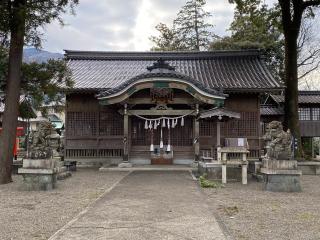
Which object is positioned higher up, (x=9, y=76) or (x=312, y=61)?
(x=312, y=61)

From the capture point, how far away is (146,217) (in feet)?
23.6

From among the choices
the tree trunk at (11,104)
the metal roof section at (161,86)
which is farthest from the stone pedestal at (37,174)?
the metal roof section at (161,86)

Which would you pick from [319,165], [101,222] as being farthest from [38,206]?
[319,165]

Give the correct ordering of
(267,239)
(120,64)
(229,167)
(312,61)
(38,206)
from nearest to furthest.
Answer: (267,239) < (38,206) < (229,167) < (120,64) < (312,61)

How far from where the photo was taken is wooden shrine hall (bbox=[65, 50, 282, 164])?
17.8 meters

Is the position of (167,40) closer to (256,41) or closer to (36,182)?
(256,41)

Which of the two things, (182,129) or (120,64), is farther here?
(120,64)

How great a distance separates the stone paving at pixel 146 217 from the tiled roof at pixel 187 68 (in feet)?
32.6

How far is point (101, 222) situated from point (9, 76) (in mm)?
8068

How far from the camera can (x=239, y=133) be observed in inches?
775

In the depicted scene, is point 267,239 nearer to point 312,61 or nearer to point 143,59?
point 143,59

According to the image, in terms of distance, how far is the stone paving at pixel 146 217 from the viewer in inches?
233

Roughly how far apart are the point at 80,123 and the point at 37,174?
9.05 metres

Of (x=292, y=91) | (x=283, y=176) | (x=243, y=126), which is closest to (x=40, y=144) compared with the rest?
(x=283, y=176)
